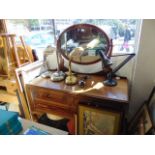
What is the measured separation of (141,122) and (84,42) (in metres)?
0.96

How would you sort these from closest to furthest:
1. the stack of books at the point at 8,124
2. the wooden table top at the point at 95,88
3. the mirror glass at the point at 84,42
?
the stack of books at the point at 8,124 → the wooden table top at the point at 95,88 → the mirror glass at the point at 84,42

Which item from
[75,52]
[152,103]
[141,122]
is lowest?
[141,122]

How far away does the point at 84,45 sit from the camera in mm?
1468

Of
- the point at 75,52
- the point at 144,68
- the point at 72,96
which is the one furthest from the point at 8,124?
the point at 144,68

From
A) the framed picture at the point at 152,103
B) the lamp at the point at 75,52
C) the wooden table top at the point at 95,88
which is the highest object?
the lamp at the point at 75,52

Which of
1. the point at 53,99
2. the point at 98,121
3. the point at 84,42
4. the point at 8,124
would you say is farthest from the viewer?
the point at 84,42

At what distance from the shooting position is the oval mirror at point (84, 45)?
1.39 m

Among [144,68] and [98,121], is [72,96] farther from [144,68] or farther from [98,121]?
[144,68]

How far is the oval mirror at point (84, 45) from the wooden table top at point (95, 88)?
166 mm

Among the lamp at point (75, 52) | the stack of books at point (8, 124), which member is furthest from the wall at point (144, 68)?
the stack of books at point (8, 124)

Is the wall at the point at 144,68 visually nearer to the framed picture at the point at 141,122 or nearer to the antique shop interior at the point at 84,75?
the antique shop interior at the point at 84,75

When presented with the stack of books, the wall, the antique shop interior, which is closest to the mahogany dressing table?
the antique shop interior
